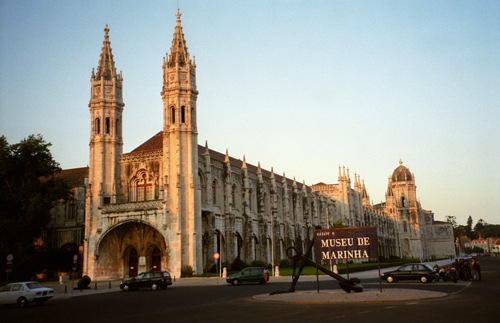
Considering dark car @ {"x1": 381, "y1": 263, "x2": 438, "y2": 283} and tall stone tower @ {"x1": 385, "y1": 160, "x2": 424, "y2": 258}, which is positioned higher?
tall stone tower @ {"x1": 385, "y1": 160, "x2": 424, "y2": 258}

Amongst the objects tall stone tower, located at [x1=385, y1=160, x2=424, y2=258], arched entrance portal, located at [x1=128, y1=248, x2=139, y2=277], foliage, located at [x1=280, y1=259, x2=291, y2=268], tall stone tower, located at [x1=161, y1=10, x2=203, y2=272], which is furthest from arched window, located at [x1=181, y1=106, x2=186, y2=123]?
tall stone tower, located at [x1=385, y1=160, x2=424, y2=258]

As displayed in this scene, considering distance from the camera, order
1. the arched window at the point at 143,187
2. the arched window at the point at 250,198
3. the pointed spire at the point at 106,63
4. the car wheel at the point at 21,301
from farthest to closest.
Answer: the arched window at the point at 250,198 < the pointed spire at the point at 106,63 < the arched window at the point at 143,187 < the car wheel at the point at 21,301

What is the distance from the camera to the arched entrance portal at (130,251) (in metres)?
50.2

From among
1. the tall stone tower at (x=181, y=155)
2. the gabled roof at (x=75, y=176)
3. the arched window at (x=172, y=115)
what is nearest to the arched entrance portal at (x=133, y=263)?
the tall stone tower at (x=181, y=155)

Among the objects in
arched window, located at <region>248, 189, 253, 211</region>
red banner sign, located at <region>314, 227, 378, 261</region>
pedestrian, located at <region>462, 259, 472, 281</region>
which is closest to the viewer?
red banner sign, located at <region>314, 227, 378, 261</region>

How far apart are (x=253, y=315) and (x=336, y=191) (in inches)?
3205

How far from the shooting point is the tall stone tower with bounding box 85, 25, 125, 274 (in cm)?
5175

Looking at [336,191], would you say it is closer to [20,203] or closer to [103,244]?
[103,244]

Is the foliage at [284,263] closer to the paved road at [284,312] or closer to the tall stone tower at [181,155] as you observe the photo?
the tall stone tower at [181,155]

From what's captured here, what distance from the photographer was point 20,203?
46.9 meters

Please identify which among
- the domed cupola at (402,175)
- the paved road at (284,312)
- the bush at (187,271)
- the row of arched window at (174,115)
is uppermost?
the domed cupola at (402,175)

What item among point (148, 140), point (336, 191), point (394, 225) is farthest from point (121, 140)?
point (394, 225)

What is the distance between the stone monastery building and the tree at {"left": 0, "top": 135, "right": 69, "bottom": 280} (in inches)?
185

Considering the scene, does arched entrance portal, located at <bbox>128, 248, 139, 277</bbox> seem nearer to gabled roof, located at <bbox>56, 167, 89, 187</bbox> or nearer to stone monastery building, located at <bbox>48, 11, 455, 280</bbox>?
stone monastery building, located at <bbox>48, 11, 455, 280</bbox>
